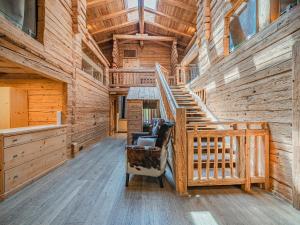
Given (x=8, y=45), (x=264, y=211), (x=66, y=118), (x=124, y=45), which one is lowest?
(x=264, y=211)

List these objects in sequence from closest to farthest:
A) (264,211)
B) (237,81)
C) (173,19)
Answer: (264,211)
(237,81)
(173,19)

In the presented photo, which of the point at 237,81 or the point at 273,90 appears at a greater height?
the point at 237,81

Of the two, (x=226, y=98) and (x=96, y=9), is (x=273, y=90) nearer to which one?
(x=226, y=98)

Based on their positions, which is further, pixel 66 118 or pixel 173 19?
pixel 173 19

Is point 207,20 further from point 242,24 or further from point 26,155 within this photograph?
point 26,155

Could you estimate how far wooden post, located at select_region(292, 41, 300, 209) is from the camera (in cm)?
221

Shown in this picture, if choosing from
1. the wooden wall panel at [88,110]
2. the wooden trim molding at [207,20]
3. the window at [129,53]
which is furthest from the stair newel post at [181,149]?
the window at [129,53]

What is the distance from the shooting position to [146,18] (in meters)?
10.4

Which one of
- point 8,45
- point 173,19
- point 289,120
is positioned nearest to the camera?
point 289,120

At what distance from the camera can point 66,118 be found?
4574 mm

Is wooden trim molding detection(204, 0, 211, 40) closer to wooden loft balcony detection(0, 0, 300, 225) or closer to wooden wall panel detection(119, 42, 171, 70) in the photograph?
wooden loft balcony detection(0, 0, 300, 225)

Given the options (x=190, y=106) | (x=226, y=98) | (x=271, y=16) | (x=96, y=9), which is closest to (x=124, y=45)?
(x=96, y=9)

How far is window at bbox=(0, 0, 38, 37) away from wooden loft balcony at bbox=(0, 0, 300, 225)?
0.07ft

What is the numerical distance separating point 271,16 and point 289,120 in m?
1.65
